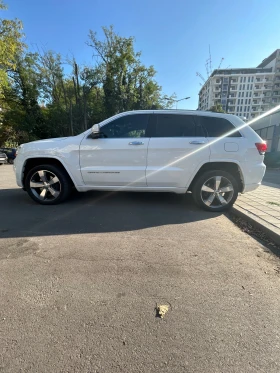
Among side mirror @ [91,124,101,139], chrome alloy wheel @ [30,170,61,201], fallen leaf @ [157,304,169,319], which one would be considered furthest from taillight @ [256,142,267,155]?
chrome alloy wheel @ [30,170,61,201]

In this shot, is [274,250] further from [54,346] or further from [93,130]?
[93,130]

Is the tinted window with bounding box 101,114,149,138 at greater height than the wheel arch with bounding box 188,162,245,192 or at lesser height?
greater

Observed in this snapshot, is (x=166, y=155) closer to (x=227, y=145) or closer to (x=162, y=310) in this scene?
(x=227, y=145)

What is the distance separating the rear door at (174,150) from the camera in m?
4.11

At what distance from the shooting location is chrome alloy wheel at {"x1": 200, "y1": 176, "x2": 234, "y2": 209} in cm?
421

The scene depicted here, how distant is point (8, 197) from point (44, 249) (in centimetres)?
338

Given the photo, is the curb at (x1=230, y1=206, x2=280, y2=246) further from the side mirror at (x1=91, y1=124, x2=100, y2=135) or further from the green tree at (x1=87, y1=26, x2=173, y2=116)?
the green tree at (x1=87, y1=26, x2=173, y2=116)

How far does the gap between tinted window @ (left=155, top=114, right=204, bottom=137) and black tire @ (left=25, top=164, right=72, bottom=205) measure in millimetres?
2175

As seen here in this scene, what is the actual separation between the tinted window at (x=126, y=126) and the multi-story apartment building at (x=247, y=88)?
90.7 metres

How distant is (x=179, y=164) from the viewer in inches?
163

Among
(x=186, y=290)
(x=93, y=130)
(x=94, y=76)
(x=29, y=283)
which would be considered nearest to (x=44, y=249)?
(x=29, y=283)

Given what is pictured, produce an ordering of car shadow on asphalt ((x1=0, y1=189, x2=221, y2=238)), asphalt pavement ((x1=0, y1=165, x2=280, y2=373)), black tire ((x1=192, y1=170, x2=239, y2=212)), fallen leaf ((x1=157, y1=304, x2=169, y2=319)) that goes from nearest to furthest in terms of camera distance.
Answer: asphalt pavement ((x1=0, y1=165, x2=280, y2=373))
fallen leaf ((x1=157, y1=304, x2=169, y2=319))
car shadow on asphalt ((x1=0, y1=189, x2=221, y2=238))
black tire ((x1=192, y1=170, x2=239, y2=212))

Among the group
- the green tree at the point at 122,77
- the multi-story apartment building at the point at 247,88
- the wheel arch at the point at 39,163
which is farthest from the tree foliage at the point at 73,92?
the multi-story apartment building at the point at 247,88

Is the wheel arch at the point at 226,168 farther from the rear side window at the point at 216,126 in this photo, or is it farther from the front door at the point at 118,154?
the front door at the point at 118,154
